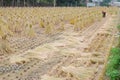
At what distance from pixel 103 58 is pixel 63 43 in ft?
8.97

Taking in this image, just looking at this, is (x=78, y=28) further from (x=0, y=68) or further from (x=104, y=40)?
(x=0, y=68)

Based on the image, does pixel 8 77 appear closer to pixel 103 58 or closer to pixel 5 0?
pixel 103 58

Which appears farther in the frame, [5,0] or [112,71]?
[5,0]

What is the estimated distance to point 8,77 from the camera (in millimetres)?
7770

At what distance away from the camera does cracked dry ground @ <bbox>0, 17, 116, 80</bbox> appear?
7877mm

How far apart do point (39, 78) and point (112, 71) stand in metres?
1.88

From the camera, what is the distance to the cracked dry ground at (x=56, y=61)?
25.8 ft

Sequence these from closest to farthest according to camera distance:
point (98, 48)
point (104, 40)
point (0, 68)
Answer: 1. point (0, 68)
2. point (98, 48)
3. point (104, 40)

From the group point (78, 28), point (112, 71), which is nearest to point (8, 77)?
point (112, 71)

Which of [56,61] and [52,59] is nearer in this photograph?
[56,61]

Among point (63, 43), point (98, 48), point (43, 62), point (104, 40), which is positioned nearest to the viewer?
point (43, 62)

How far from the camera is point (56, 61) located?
9.45 metres

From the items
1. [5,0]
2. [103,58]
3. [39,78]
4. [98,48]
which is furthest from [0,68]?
[5,0]

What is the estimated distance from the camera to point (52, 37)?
47.0 ft
